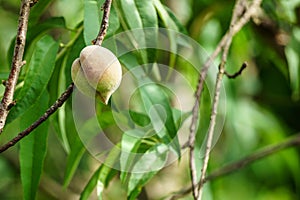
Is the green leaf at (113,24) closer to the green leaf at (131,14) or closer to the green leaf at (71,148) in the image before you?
the green leaf at (131,14)

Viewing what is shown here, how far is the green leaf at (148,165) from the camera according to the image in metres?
0.92

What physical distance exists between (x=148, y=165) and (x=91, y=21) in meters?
0.24

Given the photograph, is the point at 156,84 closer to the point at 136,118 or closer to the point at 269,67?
the point at 136,118

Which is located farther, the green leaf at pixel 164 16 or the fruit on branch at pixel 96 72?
the green leaf at pixel 164 16

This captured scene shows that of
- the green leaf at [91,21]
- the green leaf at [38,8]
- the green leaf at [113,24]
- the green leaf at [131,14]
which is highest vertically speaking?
the green leaf at [91,21]

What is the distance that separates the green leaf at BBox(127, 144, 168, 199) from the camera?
923 millimetres

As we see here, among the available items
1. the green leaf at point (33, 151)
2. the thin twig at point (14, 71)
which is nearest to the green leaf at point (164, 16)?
the green leaf at point (33, 151)

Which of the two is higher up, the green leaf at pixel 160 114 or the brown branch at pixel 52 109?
the brown branch at pixel 52 109

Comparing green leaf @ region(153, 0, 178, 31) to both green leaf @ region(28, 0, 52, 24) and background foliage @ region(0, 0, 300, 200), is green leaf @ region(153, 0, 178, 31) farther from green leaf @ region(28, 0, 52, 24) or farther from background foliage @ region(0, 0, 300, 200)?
green leaf @ region(28, 0, 52, 24)


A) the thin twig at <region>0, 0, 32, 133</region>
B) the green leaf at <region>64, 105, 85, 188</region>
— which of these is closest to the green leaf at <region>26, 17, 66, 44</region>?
the green leaf at <region>64, 105, 85, 188</region>

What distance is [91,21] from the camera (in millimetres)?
810

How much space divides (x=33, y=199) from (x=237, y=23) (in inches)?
18.4

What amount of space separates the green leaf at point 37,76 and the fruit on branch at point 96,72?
17 cm

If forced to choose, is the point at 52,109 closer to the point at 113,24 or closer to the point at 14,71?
the point at 14,71
